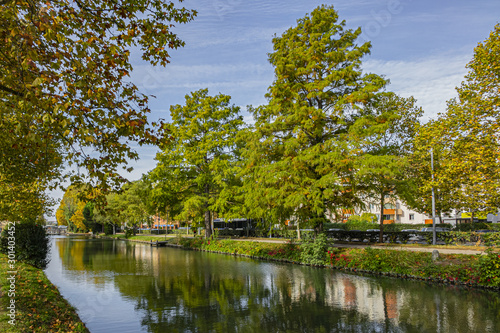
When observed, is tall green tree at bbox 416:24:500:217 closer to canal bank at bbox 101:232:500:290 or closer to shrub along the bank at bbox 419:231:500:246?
canal bank at bbox 101:232:500:290

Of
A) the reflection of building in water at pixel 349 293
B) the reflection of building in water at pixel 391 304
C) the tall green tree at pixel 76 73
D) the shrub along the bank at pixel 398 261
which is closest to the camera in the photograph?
the tall green tree at pixel 76 73

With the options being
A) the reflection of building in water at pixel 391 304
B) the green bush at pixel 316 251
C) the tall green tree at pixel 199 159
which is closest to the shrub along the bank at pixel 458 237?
the green bush at pixel 316 251

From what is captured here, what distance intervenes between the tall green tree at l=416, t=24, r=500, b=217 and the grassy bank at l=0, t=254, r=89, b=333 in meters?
15.2

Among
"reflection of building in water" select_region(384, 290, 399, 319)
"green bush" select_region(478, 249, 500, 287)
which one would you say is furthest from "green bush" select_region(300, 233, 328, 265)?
"green bush" select_region(478, 249, 500, 287)

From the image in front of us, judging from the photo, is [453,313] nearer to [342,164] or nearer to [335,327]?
[335,327]

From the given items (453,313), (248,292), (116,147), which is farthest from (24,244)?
(453,313)

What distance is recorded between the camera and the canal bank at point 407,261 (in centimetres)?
1472

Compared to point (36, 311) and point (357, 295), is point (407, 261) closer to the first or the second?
point (357, 295)

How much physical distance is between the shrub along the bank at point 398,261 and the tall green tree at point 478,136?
2.54 metres

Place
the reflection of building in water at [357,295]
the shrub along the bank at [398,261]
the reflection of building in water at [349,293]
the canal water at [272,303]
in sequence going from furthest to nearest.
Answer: the shrub along the bank at [398,261]
the reflection of building in water at [349,293]
the reflection of building in water at [357,295]
the canal water at [272,303]

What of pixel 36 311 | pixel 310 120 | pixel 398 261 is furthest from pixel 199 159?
pixel 36 311

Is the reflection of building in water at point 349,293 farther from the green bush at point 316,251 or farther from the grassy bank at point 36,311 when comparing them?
the grassy bank at point 36,311

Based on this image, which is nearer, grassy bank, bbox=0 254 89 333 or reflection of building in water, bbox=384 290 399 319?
grassy bank, bbox=0 254 89 333

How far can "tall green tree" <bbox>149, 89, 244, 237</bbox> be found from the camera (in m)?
34.5
